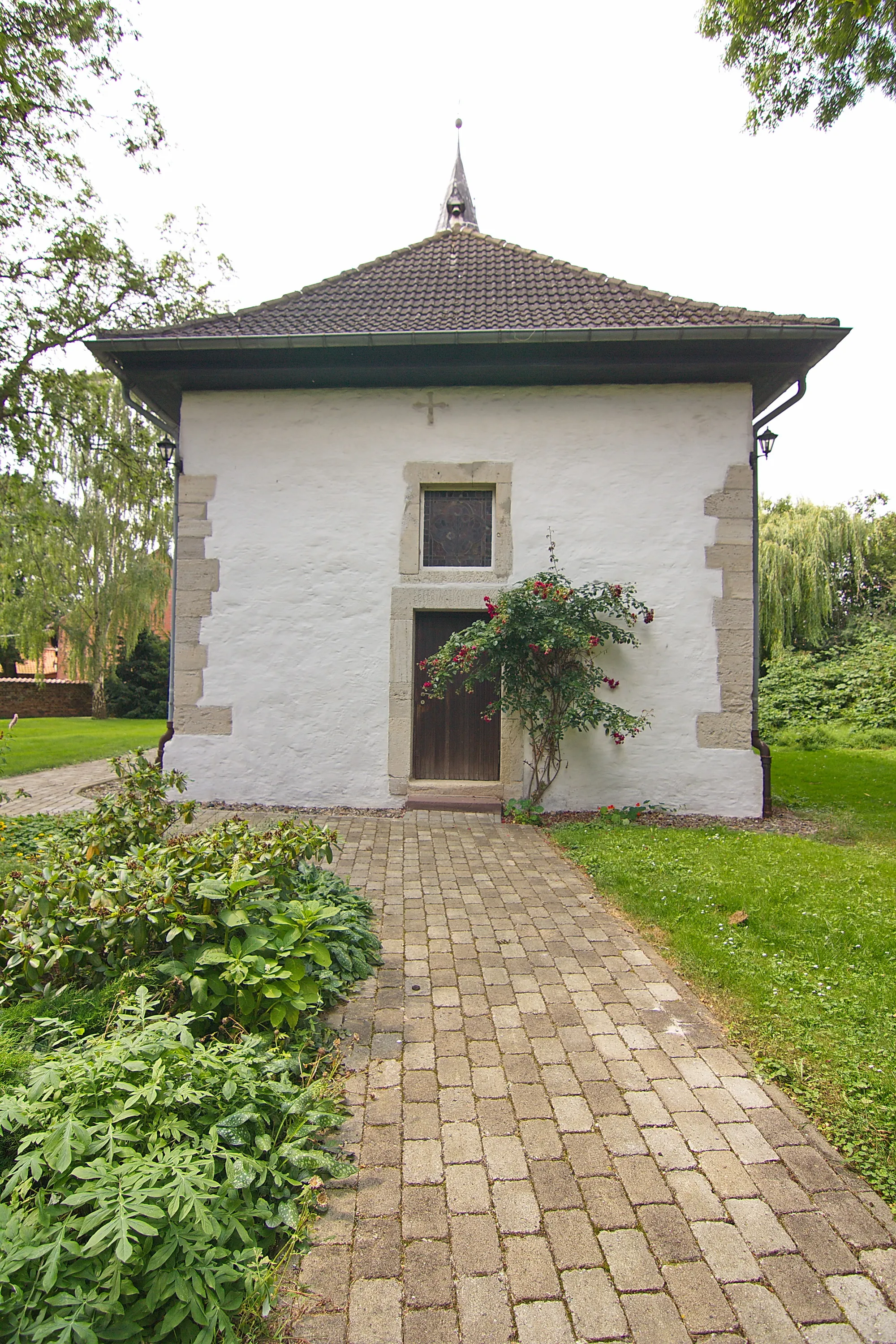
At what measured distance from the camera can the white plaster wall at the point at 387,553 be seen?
7.36 metres

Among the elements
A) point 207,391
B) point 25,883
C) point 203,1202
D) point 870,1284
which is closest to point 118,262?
point 207,391

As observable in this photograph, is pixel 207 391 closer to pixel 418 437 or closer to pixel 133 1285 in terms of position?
pixel 418 437

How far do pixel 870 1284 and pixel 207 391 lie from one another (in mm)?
8275

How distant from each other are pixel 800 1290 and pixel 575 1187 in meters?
0.58

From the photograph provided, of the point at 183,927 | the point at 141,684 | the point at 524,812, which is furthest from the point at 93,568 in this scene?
the point at 183,927

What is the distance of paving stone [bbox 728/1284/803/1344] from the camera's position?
1.62m

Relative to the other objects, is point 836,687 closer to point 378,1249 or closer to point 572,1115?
point 572,1115

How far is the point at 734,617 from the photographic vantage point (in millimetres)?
7309

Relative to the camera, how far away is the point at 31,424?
11.0 meters

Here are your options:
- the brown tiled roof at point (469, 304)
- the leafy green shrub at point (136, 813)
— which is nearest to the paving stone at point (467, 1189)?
the leafy green shrub at point (136, 813)

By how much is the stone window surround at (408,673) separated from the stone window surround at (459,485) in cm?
9

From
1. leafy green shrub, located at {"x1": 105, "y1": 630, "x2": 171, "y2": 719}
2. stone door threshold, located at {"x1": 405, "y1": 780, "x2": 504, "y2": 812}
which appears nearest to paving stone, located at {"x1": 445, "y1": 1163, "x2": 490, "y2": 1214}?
stone door threshold, located at {"x1": 405, "y1": 780, "x2": 504, "y2": 812}

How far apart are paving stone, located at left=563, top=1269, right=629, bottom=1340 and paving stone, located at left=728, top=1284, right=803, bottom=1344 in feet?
0.90

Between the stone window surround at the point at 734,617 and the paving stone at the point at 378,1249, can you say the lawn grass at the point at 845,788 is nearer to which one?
the stone window surround at the point at 734,617
